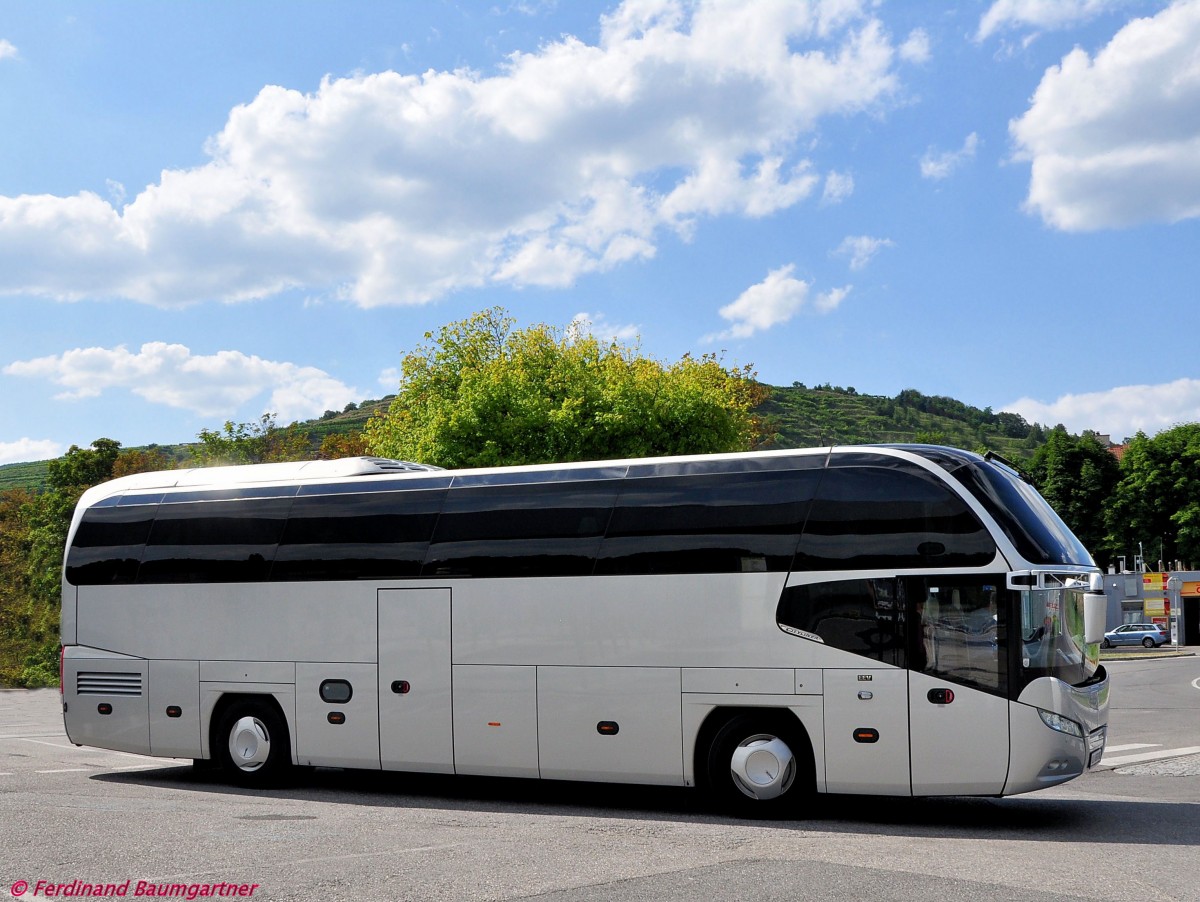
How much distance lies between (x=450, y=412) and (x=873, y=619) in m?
35.9

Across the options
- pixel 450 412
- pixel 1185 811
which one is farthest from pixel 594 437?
pixel 1185 811

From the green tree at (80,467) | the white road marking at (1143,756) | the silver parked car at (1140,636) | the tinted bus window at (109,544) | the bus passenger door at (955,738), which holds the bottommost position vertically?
the silver parked car at (1140,636)

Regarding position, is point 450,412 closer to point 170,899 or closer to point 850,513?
point 850,513

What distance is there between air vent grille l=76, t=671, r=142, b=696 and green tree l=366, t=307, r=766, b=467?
27668 mm

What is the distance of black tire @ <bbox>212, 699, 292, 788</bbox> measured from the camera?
14078 millimetres

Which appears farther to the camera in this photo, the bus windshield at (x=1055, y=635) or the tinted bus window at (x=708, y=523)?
the tinted bus window at (x=708, y=523)

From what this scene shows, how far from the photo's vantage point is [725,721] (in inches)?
455

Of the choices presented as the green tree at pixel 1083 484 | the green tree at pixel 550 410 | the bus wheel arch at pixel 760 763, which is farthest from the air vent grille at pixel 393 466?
the green tree at pixel 1083 484

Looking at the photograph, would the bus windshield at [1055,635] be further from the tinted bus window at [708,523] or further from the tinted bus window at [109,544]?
the tinted bus window at [109,544]

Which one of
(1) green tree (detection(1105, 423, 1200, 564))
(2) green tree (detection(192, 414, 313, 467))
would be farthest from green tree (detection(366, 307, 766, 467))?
(1) green tree (detection(1105, 423, 1200, 564))

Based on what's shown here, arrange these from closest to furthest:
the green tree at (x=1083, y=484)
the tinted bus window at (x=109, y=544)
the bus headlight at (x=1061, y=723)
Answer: the bus headlight at (x=1061, y=723) < the tinted bus window at (x=109, y=544) < the green tree at (x=1083, y=484)

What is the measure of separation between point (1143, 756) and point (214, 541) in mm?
12608

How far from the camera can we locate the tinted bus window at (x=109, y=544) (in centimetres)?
1512

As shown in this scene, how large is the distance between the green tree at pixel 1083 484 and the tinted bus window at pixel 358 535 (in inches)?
3224
